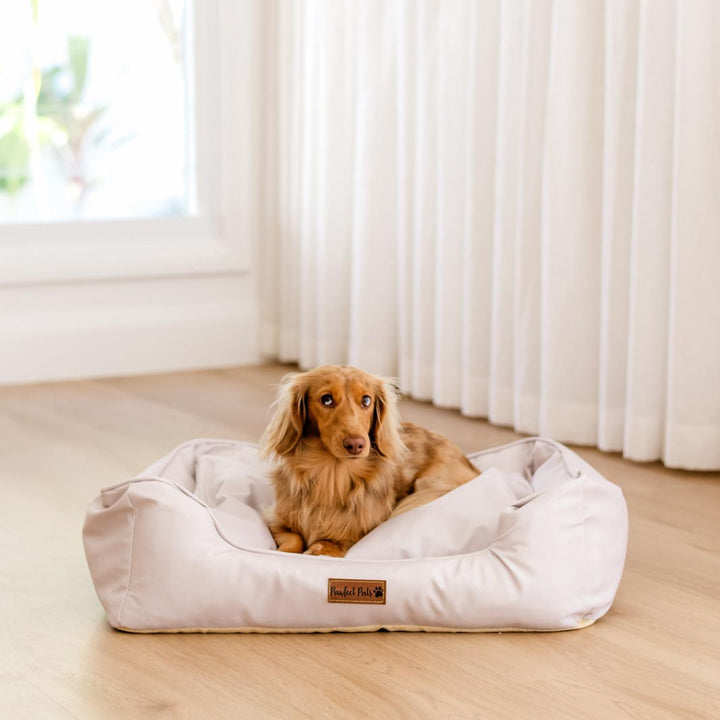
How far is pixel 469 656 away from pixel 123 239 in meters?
2.72

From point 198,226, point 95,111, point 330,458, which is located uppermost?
point 95,111

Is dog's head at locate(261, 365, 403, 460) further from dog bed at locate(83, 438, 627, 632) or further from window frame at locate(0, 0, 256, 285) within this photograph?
window frame at locate(0, 0, 256, 285)

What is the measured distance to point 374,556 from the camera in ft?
6.66

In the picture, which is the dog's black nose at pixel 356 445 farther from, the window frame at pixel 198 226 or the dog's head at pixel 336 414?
the window frame at pixel 198 226

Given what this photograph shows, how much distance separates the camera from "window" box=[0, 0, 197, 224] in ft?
Answer: 13.7

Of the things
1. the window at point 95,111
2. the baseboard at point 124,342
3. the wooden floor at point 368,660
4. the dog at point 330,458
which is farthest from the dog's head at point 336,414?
the window at point 95,111

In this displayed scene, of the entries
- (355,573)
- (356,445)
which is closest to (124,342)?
(356,445)

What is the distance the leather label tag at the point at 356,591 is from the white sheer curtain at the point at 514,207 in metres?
1.24

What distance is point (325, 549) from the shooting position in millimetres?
2057

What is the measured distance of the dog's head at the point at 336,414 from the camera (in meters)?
2.04

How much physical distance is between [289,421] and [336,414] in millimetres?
92

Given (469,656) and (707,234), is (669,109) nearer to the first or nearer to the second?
(707,234)

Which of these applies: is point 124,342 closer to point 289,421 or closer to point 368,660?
point 289,421

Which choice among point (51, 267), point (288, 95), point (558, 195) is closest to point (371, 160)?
point (288, 95)
